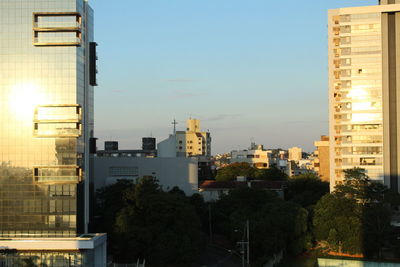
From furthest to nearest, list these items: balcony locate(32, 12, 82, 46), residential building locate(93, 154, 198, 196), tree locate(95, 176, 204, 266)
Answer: residential building locate(93, 154, 198, 196) → tree locate(95, 176, 204, 266) → balcony locate(32, 12, 82, 46)

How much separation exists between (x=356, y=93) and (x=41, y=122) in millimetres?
39677

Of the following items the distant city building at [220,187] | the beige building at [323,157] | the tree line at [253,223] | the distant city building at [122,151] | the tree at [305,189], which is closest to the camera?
the tree line at [253,223]

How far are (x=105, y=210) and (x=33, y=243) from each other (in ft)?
39.1

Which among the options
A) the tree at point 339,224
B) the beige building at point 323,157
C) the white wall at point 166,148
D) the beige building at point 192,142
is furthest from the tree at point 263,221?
the beige building at point 192,142

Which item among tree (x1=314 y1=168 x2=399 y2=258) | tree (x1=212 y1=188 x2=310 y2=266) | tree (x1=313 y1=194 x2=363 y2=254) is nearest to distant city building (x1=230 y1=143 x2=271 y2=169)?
tree (x1=212 y1=188 x2=310 y2=266)

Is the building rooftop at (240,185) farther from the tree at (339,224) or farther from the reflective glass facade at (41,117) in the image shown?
the reflective glass facade at (41,117)

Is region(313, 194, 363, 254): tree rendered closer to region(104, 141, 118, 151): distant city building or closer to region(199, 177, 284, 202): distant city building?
region(199, 177, 284, 202): distant city building

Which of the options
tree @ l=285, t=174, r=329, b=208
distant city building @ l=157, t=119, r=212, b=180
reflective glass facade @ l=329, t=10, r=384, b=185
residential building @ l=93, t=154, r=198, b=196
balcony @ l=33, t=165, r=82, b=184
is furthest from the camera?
distant city building @ l=157, t=119, r=212, b=180

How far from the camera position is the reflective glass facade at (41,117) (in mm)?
50156

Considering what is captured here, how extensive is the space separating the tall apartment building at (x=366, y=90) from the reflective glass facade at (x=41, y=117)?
35.1 m

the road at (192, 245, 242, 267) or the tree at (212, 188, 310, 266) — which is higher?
the tree at (212, 188, 310, 266)

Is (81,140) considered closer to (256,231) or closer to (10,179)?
(10,179)

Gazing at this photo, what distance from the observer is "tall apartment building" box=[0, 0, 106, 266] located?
164 ft

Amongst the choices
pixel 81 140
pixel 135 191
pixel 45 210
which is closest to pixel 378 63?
pixel 135 191
